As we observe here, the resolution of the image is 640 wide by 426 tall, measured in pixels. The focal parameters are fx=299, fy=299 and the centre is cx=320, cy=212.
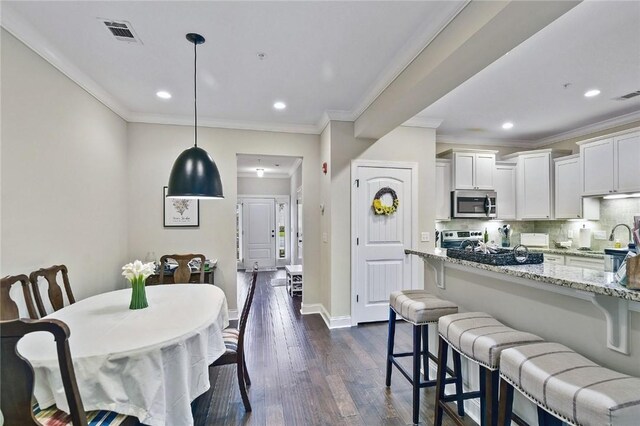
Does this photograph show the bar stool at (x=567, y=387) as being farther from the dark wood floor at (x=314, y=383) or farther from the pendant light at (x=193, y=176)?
the pendant light at (x=193, y=176)

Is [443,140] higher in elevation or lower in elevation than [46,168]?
higher

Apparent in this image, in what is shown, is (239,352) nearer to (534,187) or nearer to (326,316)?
(326,316)

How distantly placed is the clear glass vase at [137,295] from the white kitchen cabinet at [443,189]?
4.06 meters

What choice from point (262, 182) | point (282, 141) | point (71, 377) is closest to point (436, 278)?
point (71, 377)

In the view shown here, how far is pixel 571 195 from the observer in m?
4.40

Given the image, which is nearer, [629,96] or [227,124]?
[629,96]

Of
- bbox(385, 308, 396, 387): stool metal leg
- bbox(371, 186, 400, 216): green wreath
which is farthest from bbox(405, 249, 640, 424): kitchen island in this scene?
bbox(371, 186, 400, 216): green wreath

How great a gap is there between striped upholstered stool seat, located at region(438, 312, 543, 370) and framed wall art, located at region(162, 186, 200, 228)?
3.38 metres

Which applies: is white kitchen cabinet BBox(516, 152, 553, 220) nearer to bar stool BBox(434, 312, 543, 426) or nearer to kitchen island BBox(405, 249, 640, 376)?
kitchen island BBox(405, 249, 640, 376)

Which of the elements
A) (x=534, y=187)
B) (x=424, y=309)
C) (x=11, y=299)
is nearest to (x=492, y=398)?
(x=424, y=309)

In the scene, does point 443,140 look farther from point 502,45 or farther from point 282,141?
point 502,45

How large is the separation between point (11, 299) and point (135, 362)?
1.23m

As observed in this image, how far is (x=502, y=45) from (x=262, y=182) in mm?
7244

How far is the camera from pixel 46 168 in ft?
7.96
